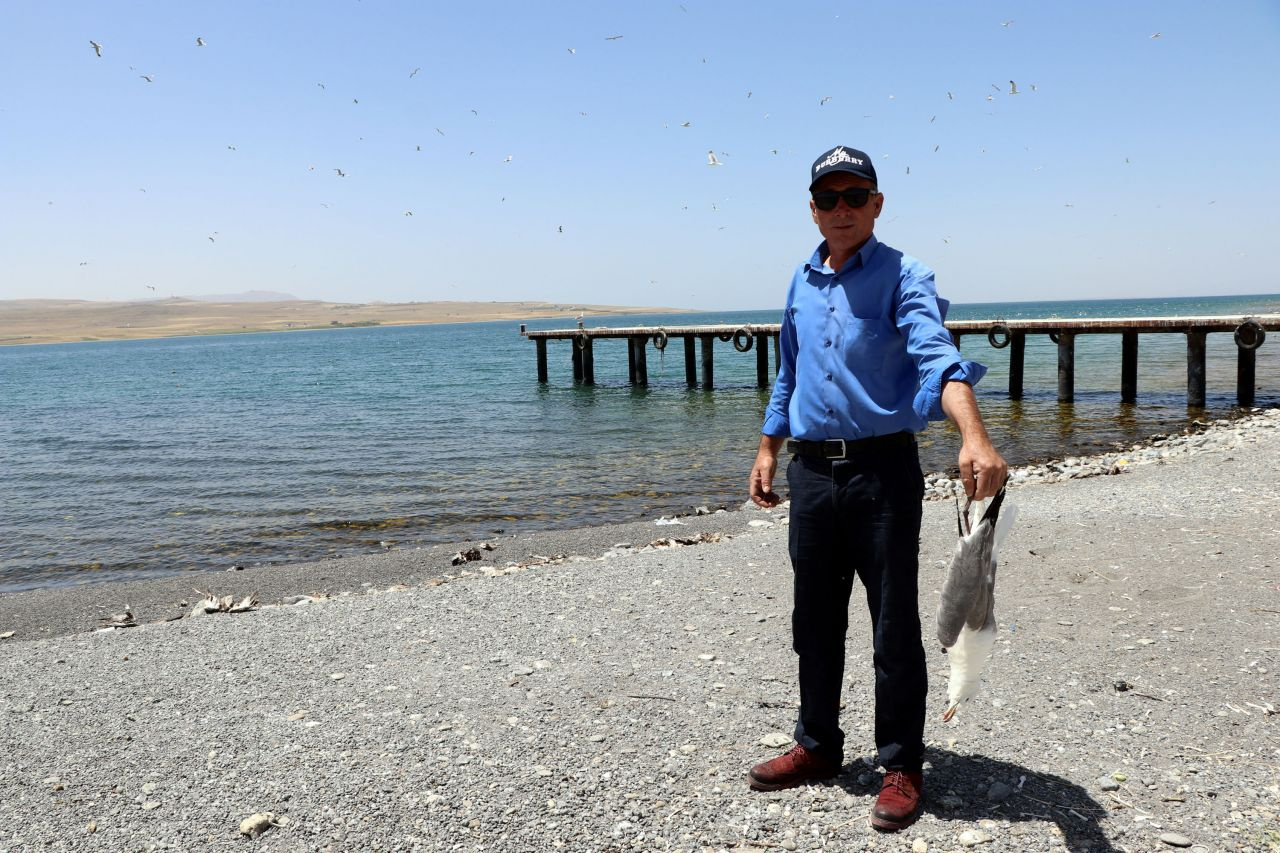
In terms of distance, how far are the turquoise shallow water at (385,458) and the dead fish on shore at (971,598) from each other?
9.27 m

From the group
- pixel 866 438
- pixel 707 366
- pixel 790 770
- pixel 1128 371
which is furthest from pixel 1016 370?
pixel 866 438

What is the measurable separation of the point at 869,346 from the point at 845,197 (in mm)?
547

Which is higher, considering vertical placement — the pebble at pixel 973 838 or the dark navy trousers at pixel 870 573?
the dark navy trousers at pixel 870 573

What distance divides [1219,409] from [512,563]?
2119 cm

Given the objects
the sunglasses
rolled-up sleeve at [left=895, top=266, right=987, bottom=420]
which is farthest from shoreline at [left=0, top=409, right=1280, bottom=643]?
rolled-up sleeve at [left=895, top=266, right=987, bottom=420]

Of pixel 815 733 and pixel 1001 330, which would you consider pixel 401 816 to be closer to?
pixel 815 733

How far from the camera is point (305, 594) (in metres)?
9.17

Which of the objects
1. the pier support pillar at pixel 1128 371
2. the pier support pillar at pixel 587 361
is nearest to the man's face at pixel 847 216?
the pier support pillar at pixel 1128 371

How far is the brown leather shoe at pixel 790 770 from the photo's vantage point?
149 inches

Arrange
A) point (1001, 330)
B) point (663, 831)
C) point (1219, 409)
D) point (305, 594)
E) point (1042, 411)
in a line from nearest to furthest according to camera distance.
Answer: point (663, 831) → point (305, 594) → point (1219, 409) → point (1042, 411) → point (1001, 330)

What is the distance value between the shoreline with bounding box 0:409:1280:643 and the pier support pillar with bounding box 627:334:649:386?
25.9 meters

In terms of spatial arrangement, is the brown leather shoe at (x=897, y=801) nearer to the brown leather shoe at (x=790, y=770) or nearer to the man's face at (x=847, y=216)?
the brown leather shoe at (x=790, y=770)

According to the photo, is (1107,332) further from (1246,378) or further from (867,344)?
(867,344)

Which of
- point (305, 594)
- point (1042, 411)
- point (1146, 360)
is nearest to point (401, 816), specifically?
point (305, 594)
